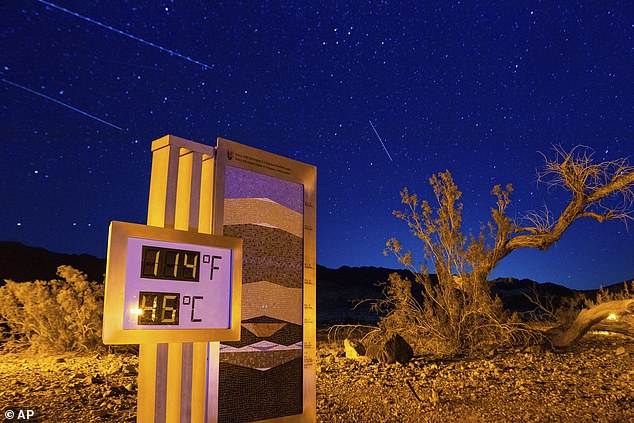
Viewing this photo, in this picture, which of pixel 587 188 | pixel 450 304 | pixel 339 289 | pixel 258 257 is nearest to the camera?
pixel 258 257

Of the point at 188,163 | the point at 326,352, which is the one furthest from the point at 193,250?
the point at 326,352

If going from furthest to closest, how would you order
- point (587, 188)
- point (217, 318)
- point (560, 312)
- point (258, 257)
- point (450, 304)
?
point (560, 312), point (587, 188), point (450, 304), point (258, 257), point (217, 318)

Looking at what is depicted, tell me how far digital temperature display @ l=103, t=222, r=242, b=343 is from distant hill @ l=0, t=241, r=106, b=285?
124ft

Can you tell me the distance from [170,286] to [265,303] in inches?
45.5

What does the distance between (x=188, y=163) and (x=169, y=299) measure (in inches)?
43.9

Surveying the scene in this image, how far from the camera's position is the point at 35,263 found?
141ft

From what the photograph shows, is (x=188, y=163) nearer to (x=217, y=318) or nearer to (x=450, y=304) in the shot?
(x=217, y=318)

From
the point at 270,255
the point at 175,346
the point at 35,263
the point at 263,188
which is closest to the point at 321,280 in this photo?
the point at 35,263

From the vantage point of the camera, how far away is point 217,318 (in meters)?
4.33

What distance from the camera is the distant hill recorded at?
40281mm

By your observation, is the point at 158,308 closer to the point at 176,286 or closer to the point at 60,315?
the point at 176,286

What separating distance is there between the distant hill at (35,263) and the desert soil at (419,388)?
3328cm

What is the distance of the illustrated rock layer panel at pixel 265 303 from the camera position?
4.72 m

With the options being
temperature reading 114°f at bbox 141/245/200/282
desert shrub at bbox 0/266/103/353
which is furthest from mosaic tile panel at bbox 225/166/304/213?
desert shrub at bbox 0/266/103/353
